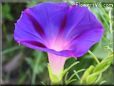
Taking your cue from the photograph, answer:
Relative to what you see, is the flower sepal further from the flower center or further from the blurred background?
the blurred background

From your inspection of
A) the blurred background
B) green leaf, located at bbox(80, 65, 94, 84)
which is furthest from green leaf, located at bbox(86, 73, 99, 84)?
the blurred background

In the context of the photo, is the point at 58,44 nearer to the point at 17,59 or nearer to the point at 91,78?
the point at 91,78

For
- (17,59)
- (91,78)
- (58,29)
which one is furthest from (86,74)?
(17,59)

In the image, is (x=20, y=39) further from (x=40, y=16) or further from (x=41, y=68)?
(x=41, y=68)

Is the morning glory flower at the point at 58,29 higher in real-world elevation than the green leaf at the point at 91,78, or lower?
higher

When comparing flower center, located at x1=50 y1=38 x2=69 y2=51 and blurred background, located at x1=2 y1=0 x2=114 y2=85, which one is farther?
blurred background, located at x1=2 y1=0 x2=114 y2=85

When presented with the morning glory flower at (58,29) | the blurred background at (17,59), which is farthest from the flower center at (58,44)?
the blurred background at (17,59)

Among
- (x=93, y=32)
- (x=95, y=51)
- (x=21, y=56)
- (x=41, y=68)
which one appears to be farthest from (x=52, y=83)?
(x=21, y=56)

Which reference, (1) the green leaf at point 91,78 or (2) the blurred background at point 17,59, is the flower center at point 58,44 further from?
(2) the blurred background at point 17,59
